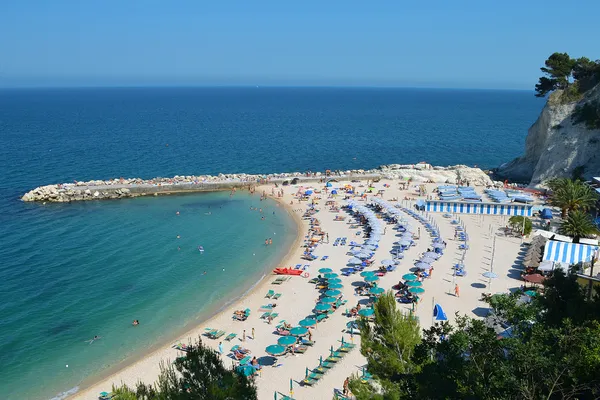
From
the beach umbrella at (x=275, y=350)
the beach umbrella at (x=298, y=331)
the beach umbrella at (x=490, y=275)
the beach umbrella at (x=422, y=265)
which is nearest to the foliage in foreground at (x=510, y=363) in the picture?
the beach umbrella at (x=275, y=350)

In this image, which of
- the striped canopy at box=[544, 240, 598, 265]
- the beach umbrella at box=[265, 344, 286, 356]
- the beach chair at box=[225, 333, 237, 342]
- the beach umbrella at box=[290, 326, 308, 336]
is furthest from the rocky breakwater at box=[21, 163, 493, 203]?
the beach umbrella at box=[265, 344, 286, 356]

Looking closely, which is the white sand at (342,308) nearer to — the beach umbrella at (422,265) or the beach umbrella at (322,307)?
the beach umbrella at (322,307)

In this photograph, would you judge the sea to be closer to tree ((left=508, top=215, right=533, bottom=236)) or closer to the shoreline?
the shoreline

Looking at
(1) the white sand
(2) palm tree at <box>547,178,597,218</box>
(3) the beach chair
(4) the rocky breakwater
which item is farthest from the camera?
(4) the rocky breakwater

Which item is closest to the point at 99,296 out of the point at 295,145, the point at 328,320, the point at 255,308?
the point at 255,308

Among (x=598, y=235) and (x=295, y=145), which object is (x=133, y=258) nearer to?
(x=598, y=235)
